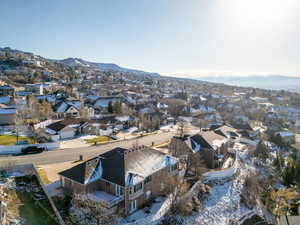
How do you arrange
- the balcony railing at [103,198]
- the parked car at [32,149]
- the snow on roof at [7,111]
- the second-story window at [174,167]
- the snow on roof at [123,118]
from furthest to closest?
the snow on roof at [123,118]
the snow on roof at [7,111]
the parked car at [32,149]
the second-story window at [174,167]
the balcony railing at [103,198]

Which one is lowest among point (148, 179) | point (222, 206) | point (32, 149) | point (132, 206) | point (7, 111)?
point (222, 206)

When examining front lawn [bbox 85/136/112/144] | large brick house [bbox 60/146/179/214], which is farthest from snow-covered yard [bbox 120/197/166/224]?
front lawn [bbox 85/136/112/144]

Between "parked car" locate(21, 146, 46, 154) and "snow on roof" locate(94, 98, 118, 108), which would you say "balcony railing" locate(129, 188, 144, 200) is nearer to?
"parked car" locate(21, 146, 46, 154)

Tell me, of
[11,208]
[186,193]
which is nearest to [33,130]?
[11,208]

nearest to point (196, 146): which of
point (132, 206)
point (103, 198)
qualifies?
point (132, 206)

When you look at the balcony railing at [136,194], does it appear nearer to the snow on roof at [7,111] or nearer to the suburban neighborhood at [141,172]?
the suburban neighborhood at [141,172]

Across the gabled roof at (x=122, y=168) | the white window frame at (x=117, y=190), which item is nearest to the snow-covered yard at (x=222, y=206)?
the gabled roof at (x=122, y=168)

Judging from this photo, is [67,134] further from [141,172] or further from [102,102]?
[102,102]

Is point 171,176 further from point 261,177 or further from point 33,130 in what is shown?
point 33,130
